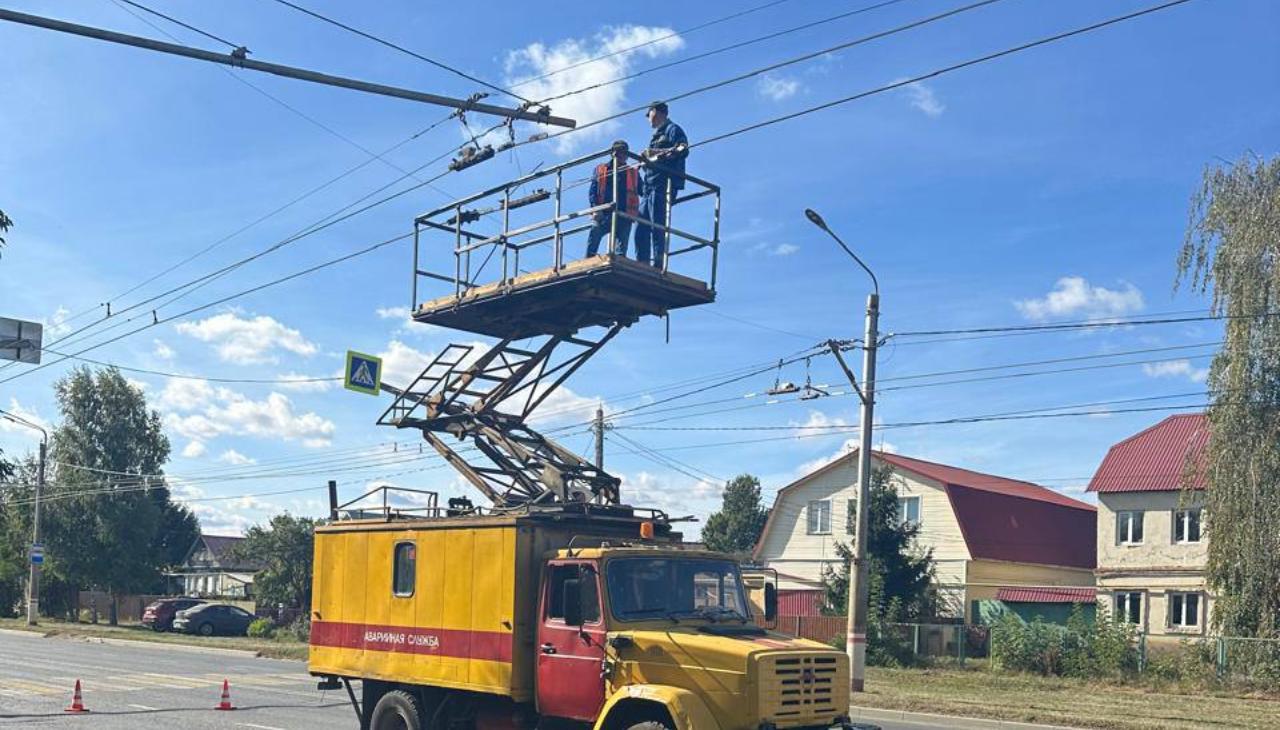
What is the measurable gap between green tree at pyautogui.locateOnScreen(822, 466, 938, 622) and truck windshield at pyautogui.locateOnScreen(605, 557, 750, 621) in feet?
81.3

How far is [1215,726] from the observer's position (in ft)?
65.8

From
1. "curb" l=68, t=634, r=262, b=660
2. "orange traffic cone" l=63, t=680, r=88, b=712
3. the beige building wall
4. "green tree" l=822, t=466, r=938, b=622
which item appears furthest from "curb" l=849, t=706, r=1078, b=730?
the beige building wall

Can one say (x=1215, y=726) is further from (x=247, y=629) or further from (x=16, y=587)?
(x=16, y=587)

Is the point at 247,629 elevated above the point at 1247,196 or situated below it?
below

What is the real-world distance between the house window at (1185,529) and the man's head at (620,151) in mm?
33141

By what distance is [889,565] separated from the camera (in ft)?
119

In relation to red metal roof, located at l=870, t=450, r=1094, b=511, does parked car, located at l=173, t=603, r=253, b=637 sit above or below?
below

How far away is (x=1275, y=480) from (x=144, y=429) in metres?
53.8

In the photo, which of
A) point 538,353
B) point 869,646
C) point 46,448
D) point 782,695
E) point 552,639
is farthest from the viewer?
point 46,448

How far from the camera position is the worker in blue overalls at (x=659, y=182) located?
44.7 ft

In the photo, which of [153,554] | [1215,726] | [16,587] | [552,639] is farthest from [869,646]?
[16,587]

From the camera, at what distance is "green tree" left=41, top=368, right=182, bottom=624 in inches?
2335

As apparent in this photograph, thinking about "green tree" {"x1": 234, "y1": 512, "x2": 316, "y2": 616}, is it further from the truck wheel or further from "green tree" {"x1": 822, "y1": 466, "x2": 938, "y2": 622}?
the truck wheel

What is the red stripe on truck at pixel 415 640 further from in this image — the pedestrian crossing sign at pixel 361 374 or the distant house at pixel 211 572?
the distant house at pixel 211 572
